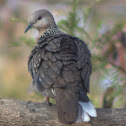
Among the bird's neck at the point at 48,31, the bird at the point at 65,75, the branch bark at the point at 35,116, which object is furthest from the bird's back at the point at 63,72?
the bird's neck at the point at 48,31

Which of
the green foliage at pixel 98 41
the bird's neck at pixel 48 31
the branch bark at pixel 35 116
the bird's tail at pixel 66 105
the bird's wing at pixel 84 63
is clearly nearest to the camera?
the bird's tail at pixel 66 105

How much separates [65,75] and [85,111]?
401mm

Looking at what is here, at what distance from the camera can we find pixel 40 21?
13.5 feet

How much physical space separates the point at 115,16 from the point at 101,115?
19.4 ft

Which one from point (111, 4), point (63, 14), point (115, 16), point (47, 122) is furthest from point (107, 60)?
point (111, 4)

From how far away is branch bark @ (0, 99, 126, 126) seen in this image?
2.89 m

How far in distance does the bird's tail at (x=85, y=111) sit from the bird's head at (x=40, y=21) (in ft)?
5.09

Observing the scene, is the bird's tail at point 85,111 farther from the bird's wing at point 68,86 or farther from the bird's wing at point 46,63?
the bird's wing at point 46,63

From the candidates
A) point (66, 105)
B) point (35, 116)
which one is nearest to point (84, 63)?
point (66, 105)

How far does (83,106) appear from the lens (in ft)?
9.32

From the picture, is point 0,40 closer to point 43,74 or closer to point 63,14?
point 63,14

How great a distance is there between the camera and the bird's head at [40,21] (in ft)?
13.4

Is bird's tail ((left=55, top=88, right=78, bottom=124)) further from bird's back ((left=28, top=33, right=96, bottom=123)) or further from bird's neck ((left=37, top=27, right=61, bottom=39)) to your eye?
bird's neck ((left=37, top=27, right=61, bottom=39))

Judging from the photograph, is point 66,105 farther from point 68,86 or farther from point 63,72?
point 63,72
